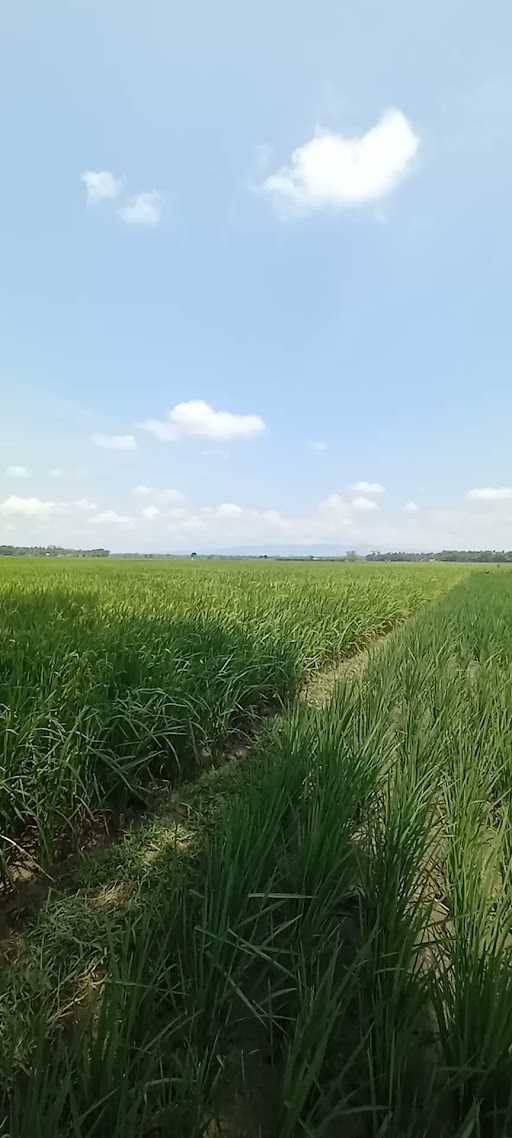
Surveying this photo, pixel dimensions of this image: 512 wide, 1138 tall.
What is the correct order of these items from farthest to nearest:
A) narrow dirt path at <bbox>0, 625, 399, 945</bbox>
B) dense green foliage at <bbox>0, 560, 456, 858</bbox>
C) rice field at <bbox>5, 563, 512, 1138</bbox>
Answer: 1. dense green foliage at <bbox>0, 560, 456, 858</bbox>
2. narrow dirt path at <bbox>0, 625, 399, 945</bbox>
3. rice field at <bbox>5, 563, 512, 1138</bbox>

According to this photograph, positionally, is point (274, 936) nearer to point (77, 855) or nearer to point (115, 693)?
point (77, 855)

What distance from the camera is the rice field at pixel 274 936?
3.25 ft

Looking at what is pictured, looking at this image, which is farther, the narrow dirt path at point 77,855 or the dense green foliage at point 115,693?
the dense green foliage at point 115,693

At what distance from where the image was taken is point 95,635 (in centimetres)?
369

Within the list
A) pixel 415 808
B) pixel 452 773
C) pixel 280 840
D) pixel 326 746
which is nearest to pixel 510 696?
pixel 452 773

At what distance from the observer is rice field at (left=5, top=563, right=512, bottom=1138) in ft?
3.25

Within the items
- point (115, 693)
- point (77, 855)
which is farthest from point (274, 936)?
point (115, 693)

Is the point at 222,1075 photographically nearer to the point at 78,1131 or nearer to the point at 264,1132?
the point at 264,1132

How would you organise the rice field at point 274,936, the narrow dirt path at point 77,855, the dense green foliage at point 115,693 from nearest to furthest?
the rice field at point 274,936 < the narrow dirt path at point 77,855 < the dense green foliage at point 115,693

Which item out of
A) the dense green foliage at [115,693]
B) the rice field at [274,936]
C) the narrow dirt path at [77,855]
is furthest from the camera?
the dense green foliage at [115,693]

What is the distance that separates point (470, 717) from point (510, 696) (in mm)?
329

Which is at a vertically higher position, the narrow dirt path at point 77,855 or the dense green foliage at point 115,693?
the dense green foliage at point 115,693

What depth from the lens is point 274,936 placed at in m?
1.34

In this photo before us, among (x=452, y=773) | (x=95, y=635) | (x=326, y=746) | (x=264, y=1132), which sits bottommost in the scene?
(x=264, y=1132)
